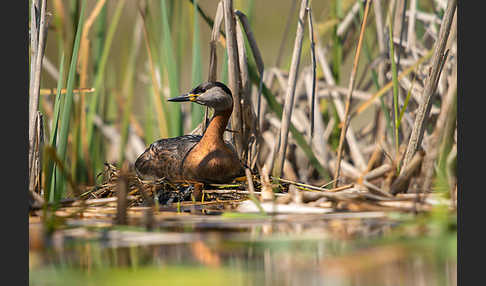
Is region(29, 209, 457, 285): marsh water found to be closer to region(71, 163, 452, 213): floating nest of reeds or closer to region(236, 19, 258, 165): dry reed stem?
region(71, 163, 452, 213): floating nest of reeds

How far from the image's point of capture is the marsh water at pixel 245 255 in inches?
93.4

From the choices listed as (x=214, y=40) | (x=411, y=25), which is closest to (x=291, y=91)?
(x=214, y=40)

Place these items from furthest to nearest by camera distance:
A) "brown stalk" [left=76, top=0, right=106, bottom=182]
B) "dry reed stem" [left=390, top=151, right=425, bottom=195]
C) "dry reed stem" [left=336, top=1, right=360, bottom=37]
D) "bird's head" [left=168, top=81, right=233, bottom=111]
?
"dry reed stem" [left=336, top=1, right=360, bottom=37] → "brown stalk" [left=76, top=0, right=106, bottom=182] → "bird's head" [left=168, top=81, right=233, bottom=111] → "dry reed stem" [left=390, top=151, right=425, bottom=195]

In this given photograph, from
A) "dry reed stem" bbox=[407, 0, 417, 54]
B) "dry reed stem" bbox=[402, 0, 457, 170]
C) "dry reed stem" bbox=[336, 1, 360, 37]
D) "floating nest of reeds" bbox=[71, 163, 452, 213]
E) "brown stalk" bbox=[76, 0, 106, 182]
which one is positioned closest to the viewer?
"floating nest of reeds" bbox=[71, 163, 452, 213]

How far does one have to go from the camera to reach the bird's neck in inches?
181

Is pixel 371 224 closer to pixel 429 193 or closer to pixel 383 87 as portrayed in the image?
pixel 429 193

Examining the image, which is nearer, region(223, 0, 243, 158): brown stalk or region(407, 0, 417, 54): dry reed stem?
region(223, 0, 243, 158): brown stalk

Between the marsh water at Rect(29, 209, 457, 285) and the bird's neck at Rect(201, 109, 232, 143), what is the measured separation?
1608 millimetres

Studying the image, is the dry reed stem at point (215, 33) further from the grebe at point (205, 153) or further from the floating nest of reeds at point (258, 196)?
the floating nest of reeds at point (258, 196)

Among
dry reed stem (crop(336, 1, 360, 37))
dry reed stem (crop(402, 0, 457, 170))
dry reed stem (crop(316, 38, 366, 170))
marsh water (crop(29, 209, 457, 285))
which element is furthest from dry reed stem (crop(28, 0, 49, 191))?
dry reed stem (crop(336, 1, 360, 37))

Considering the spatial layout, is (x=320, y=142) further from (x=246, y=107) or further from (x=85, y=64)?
(x=85, y=64)

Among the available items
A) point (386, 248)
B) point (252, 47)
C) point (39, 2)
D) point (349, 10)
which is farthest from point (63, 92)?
point (349, 10)

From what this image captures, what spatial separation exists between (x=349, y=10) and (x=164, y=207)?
3.38 metres

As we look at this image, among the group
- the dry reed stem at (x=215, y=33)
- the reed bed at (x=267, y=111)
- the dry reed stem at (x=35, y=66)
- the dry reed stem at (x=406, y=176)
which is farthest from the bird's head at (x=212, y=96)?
the dry reed stem at (x=406, y=176)
